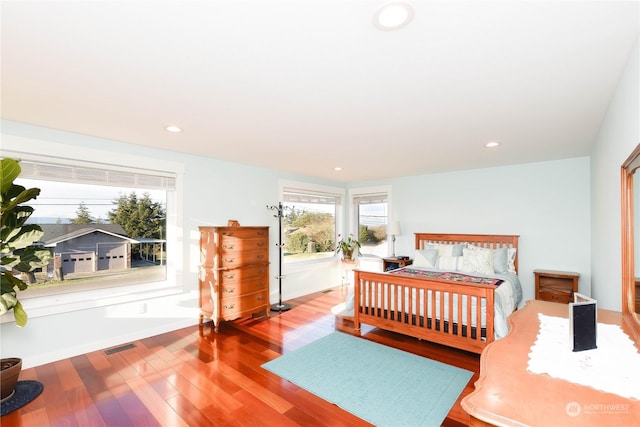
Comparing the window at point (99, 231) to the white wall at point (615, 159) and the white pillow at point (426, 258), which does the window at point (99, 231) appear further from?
the white wall at point (615, 159)

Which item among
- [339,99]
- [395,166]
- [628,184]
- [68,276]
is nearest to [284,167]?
[395,166]

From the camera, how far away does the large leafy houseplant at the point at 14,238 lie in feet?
7.28

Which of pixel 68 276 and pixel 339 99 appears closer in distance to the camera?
pixel 339 99

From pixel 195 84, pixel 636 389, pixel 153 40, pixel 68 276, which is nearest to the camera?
pixel 636 389

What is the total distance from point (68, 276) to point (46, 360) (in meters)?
0.81

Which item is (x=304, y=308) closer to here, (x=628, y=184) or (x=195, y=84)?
(x=195, y=84)

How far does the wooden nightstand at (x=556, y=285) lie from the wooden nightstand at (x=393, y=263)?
188 centimetres

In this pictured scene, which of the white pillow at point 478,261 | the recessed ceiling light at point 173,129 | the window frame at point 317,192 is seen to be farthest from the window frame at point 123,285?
the white pillow at point 478,261

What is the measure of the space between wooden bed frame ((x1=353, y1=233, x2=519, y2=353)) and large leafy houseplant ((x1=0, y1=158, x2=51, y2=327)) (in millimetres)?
3178

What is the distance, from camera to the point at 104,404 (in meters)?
2.22

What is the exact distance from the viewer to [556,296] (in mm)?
4043

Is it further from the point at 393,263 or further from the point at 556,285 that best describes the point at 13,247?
the point at 556,285

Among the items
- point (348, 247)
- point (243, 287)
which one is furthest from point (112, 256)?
point (348, 247)

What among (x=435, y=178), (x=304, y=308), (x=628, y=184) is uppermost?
(x=435, y=178)
